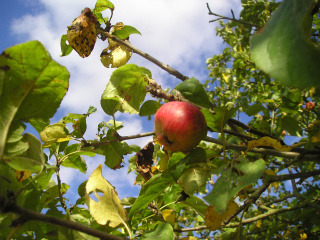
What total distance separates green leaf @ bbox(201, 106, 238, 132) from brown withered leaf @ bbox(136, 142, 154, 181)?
0.46 m

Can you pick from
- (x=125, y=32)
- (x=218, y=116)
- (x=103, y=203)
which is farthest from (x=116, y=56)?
(x=103, y=203)

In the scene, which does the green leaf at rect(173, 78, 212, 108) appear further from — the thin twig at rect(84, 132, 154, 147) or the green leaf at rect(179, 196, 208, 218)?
the green leaf at rect(179, 196, 208, 218)

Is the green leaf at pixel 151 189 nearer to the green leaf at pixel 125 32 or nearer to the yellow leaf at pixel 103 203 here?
the yellow leaf at pixel 103 203

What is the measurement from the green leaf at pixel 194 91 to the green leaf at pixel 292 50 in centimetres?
56

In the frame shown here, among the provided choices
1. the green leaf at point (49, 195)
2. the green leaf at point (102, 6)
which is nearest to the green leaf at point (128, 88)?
the green leaf at point (102, 6)

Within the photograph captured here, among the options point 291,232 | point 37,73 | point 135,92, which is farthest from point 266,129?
point 37,73

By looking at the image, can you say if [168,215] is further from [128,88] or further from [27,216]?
[27,216]

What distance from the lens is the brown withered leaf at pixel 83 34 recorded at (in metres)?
1.39

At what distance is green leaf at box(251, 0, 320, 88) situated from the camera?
61 centimetres

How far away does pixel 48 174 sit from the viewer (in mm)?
1459

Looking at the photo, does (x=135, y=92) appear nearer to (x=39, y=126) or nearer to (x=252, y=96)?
(x=39, y=126)

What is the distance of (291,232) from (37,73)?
2.82 metres

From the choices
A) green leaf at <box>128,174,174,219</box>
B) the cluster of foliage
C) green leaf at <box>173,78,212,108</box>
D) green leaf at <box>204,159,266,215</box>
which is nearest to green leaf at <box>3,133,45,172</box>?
the cluster of foliage

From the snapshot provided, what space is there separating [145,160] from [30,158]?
79 cm
